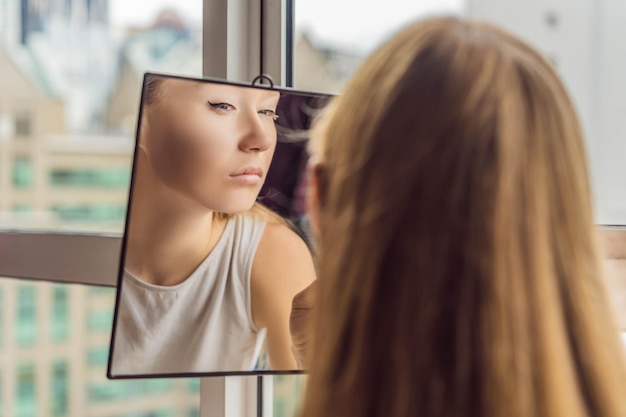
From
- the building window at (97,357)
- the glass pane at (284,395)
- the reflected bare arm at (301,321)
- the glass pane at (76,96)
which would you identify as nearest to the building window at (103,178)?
the glass pane at (76,96)

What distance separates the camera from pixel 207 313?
1.08 metres

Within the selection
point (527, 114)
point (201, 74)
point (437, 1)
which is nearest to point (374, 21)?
point (437, 1)

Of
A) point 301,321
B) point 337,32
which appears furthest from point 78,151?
point 301,321

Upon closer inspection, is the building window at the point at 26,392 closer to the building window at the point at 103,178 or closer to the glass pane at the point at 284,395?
the building window at the point at 103,178

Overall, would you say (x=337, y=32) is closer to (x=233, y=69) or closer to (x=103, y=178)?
(x=233, y=69)

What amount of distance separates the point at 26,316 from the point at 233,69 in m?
0.76

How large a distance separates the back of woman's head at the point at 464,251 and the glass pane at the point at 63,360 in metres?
1.08

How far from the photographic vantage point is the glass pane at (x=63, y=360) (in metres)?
1.62

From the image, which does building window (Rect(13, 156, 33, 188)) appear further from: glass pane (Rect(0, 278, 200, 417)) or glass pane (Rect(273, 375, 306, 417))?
glass pane (Rect(273, 375, 306, 417))

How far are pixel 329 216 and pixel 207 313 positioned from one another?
480 mm

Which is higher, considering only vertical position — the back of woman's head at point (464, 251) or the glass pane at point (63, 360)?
the back of woman's head at point (464, 251)

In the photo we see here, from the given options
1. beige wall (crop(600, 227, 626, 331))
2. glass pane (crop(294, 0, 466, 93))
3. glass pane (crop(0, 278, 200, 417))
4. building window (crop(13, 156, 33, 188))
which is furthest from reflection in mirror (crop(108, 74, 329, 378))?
building window (crop(13, 156, 33, 188))

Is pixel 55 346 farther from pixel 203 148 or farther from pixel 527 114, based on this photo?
pixel 527 114

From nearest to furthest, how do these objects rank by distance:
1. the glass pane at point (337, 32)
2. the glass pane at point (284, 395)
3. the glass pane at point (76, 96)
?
the glass pane at point (337, 32)
the glass pane at point (284, 395)
the glass pane at point (76, 96)
